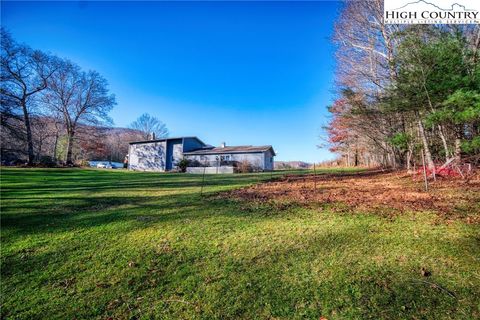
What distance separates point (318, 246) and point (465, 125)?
31.8ft

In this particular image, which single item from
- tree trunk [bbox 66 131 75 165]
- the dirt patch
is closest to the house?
tree trunk [bbox 66 131 75 165]

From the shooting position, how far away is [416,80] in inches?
332

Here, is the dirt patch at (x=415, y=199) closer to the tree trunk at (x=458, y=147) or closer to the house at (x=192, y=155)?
the tree trunk at (x=458, y=147)

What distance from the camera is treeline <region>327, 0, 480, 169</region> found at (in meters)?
7.54

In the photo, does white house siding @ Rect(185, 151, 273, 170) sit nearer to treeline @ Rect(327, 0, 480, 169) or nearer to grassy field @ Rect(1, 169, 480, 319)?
treeline @ Rect(327, 0, 480, 169)

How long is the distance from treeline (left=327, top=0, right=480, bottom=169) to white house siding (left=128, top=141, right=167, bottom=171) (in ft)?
75.7

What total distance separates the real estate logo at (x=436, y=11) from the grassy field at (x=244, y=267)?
782 centimetres

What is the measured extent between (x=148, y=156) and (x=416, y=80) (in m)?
31.0

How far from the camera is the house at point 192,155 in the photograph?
27562 mm

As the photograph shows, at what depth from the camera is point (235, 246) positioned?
388cm

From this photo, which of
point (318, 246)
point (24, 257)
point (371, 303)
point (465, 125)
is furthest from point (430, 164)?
point (24, 257)

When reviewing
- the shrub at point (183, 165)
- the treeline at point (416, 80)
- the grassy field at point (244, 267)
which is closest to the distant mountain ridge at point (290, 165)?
the shrub at point (183, 165)

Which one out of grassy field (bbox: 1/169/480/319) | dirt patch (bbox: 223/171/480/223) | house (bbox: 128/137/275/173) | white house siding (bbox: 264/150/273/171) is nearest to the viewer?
grassy field (bbox: 1/169/480/319)

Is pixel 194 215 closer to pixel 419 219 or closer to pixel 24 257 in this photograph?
pixel 24 257
